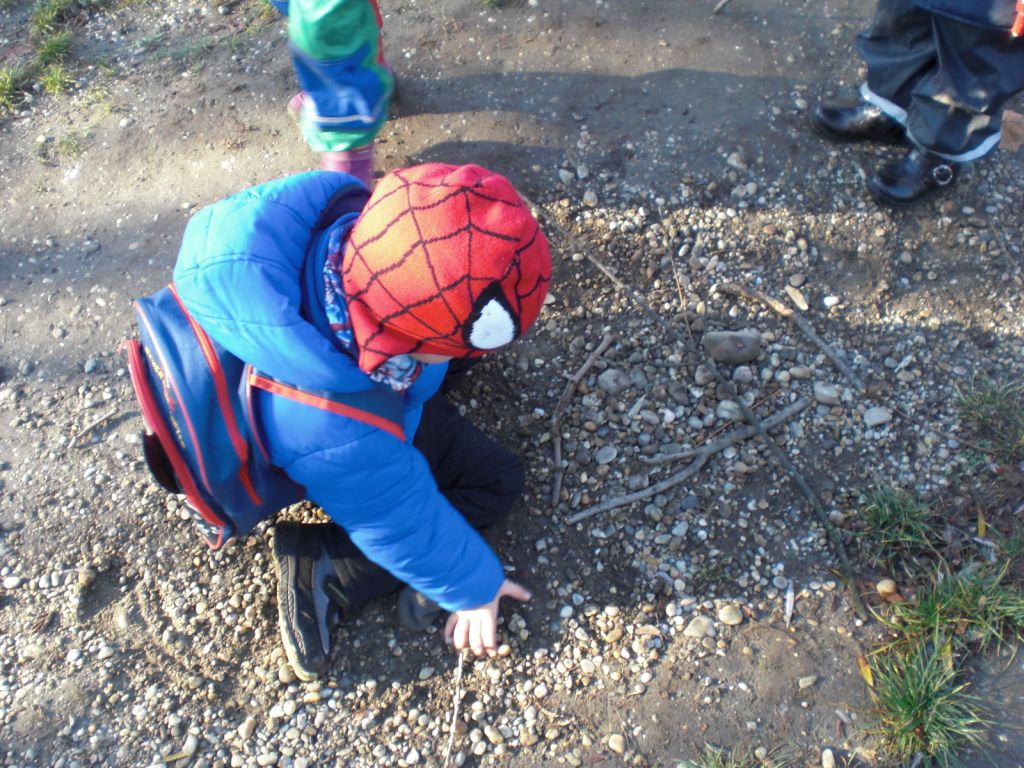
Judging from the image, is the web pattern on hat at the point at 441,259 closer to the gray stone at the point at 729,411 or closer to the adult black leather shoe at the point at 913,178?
the gray stone at the point at 729,411

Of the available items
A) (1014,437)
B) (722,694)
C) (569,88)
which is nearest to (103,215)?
(569,88)

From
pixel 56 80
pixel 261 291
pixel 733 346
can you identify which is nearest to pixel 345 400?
pixel 261 291

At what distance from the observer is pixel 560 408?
8.94 feet

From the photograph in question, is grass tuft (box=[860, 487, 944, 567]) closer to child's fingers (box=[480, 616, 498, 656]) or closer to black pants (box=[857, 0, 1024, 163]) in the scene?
child's fingers (box=[480, 616, 498, 656])

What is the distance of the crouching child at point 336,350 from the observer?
157 cm

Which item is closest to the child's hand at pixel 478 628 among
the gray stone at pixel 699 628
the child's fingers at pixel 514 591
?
the child's fingers at pixel 514 591

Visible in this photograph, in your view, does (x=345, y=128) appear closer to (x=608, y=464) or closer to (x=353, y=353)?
(x=353, y=353)

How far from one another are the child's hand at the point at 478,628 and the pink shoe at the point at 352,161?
4.32 feet

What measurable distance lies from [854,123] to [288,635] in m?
2.52

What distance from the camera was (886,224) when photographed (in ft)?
9.74

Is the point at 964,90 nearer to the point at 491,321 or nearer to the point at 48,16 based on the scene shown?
the point at 491,321

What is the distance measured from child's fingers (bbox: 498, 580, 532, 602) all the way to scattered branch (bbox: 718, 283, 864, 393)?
3.97ft

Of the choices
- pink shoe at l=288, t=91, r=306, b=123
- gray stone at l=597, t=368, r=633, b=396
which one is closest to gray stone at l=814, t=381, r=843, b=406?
gray stone at l=597, t=368, r=633, b=396

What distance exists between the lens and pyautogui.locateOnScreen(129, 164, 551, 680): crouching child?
1.57 meters
